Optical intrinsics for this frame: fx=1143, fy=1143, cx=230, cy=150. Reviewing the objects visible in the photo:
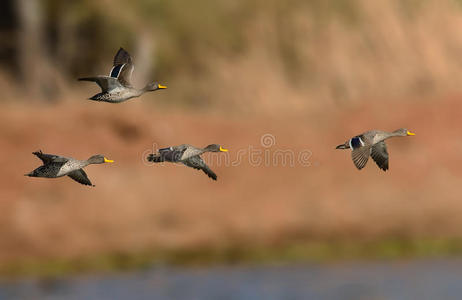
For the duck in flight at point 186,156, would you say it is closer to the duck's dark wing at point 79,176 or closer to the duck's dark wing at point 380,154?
the duck's dark wing at point 79,176

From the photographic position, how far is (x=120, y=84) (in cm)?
884

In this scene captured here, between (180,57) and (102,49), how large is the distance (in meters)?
6.01

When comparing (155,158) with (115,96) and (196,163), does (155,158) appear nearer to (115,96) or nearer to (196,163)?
(196,163)

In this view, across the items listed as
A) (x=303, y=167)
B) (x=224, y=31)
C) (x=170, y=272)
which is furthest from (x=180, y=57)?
(x=170, y=272)

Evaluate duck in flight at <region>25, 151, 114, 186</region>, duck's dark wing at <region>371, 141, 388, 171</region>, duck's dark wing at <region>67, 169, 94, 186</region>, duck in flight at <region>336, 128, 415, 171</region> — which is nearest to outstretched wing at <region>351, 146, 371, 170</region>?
duck in flight at <region>336, 128, 415, 171</region>

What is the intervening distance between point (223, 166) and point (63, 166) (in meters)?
55.7

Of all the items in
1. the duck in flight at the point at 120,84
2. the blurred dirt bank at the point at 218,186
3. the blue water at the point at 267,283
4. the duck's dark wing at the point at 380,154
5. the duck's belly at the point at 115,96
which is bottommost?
the duck's dark wing at the point at 380,154

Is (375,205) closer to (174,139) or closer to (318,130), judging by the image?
(318,130)

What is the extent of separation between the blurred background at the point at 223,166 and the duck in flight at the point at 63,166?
4866 centimetres

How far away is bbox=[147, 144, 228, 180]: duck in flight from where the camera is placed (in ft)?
25.2

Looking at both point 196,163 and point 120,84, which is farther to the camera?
point 120,84

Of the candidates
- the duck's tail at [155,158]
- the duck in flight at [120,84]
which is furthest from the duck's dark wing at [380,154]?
the duck in flight at [120,84]

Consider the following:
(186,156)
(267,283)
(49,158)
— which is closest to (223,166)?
(267,283)

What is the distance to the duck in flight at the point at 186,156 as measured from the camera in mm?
7672
